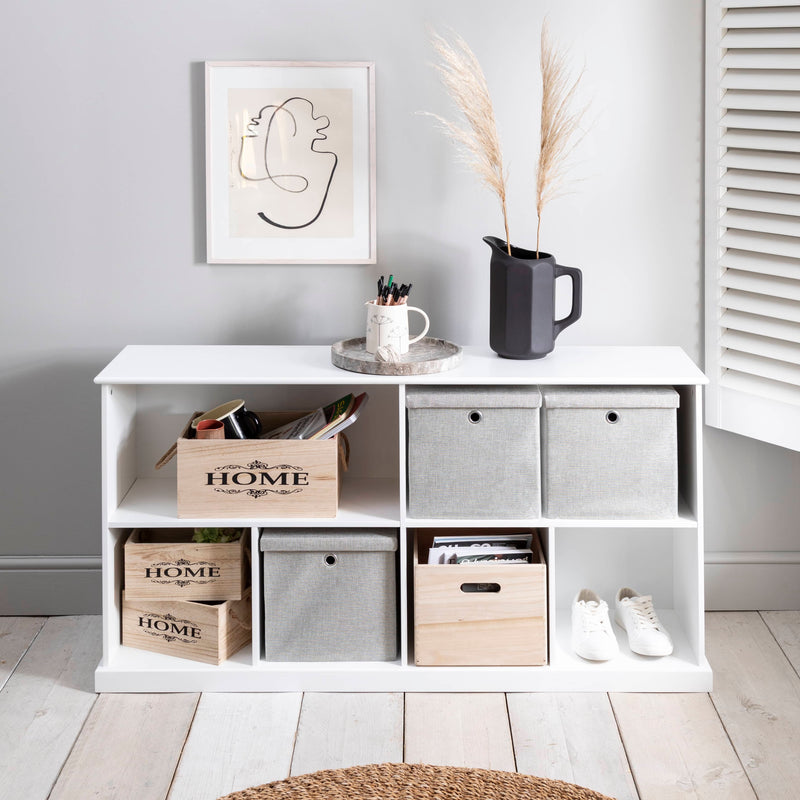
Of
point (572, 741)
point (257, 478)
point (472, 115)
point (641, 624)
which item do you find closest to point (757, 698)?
point (641, 624)

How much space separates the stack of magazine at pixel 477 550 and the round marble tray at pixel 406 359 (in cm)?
39

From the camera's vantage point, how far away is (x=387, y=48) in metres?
2.32

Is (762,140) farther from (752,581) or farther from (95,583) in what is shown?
(95,583)

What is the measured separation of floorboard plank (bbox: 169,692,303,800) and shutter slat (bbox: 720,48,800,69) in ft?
5.57

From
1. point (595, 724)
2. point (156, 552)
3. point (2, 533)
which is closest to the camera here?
point (595, 724)

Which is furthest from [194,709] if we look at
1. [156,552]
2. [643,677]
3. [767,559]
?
[767,559]

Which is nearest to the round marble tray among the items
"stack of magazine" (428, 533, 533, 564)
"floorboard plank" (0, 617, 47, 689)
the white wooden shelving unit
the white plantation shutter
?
the white wooden shelving unit

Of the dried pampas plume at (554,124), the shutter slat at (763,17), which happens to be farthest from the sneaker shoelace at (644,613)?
the shutter slat at (763,17)

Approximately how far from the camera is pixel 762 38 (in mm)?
2213

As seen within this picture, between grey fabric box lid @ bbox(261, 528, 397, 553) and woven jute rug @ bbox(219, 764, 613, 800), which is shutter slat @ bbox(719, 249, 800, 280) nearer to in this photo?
grey fabric box lid @ bbox(261, 528, 397, 553)

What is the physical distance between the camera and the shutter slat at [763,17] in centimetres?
216

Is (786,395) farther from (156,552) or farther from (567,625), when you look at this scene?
(156,552)

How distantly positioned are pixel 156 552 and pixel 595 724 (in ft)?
3.26

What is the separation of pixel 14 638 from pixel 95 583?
227 millimetres
